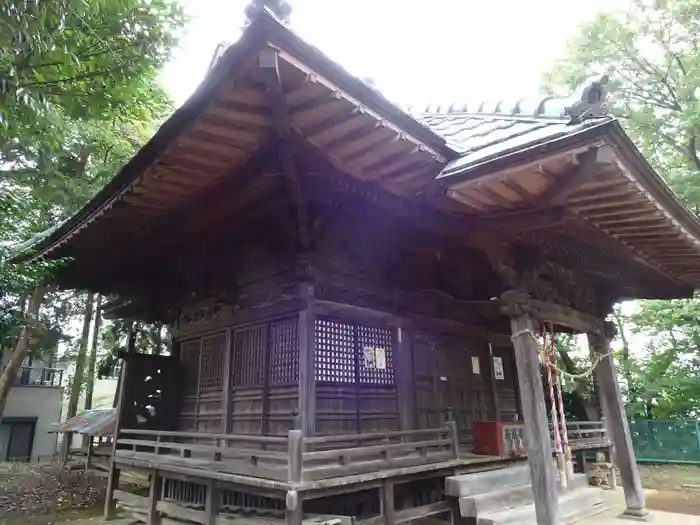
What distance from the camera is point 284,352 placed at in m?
5.93

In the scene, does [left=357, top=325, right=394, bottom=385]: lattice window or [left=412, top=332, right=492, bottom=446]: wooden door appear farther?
[left=412, top=332, right=492, bottom=446]: wooden door

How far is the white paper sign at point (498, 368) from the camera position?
871 centimetres

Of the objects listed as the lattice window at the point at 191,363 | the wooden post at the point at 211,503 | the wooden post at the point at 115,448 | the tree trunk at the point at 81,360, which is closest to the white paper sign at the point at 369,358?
→ the wooden post at the point at 211,503

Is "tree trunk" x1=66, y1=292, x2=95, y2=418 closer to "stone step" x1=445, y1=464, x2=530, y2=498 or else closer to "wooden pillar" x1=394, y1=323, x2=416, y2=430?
"wooden pillar" x1=394, y1=323, x2=416, y2=430

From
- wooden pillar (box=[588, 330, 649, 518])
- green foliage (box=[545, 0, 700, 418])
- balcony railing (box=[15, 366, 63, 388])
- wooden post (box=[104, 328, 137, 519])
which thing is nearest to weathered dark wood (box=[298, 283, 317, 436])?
wooden post (box=[104, 328, 137, 519])

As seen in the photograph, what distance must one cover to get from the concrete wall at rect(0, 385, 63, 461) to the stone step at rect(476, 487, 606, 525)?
72.8 ft

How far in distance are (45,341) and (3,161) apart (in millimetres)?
7183

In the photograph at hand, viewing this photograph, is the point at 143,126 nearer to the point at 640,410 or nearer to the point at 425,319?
the point at 425,319

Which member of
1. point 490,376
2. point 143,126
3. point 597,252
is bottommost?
point 490,376

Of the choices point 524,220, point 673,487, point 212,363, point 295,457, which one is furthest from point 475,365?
point 673,487

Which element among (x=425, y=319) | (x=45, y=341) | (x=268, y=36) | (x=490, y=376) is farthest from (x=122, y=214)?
(x=45, y=341)

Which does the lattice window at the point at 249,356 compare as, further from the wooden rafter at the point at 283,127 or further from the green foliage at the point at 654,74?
the green foliage at the point at 654,74

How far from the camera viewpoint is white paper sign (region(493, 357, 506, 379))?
8.71m

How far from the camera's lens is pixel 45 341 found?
1622 cm
